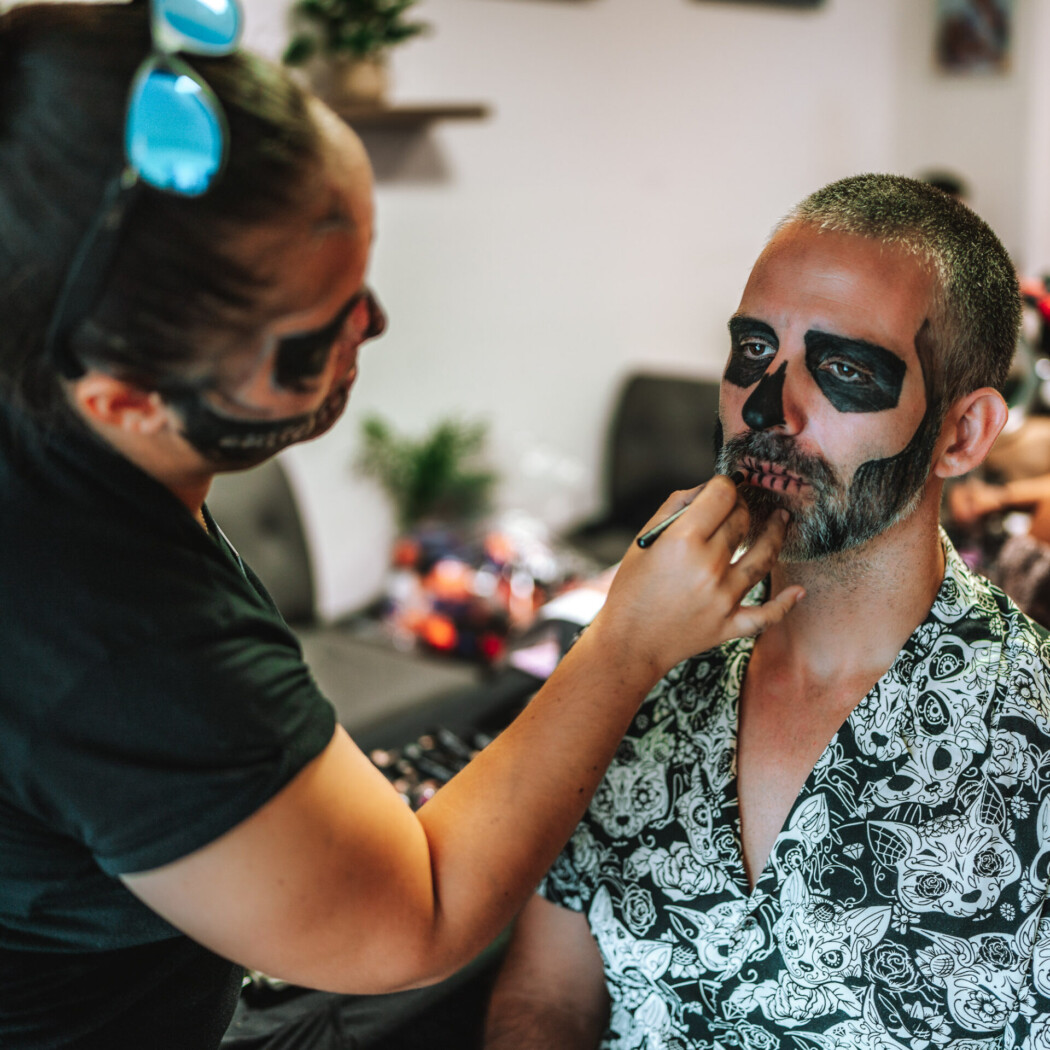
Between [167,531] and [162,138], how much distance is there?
265 mm

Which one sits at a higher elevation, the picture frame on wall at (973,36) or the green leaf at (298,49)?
the picture frame on wall at (973,36)

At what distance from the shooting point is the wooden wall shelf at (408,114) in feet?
9.42

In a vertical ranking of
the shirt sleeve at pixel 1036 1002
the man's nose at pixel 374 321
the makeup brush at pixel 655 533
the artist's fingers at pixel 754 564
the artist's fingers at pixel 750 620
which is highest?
the man's nose at pixel 374 321

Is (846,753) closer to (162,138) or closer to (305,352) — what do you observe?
(305,352)

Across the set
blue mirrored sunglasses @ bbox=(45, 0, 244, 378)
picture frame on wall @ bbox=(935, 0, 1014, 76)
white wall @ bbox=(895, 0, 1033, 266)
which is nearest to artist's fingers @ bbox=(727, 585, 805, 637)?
blue mirrored sunglasses @ bbox=(45, 0, 244, 378)

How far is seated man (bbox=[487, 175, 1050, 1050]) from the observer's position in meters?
1.04

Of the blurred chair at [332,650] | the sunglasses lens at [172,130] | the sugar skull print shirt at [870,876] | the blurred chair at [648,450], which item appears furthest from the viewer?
the blurred chair at [648,450]

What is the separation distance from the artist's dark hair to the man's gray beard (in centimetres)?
61

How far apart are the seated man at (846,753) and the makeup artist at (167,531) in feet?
1.31

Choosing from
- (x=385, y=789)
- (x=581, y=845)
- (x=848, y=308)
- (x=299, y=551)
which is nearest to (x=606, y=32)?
(x=299, y=551)

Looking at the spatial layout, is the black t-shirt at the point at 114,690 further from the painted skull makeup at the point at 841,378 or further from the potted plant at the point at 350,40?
the potted plant at the point at 350,40

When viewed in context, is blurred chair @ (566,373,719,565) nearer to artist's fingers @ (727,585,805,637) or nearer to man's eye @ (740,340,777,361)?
man's eye @ (740,340,777,361)

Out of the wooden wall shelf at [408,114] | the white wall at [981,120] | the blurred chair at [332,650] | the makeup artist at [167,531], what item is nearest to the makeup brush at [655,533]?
the makeup artist at [167,531]

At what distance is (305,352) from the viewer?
75cm
